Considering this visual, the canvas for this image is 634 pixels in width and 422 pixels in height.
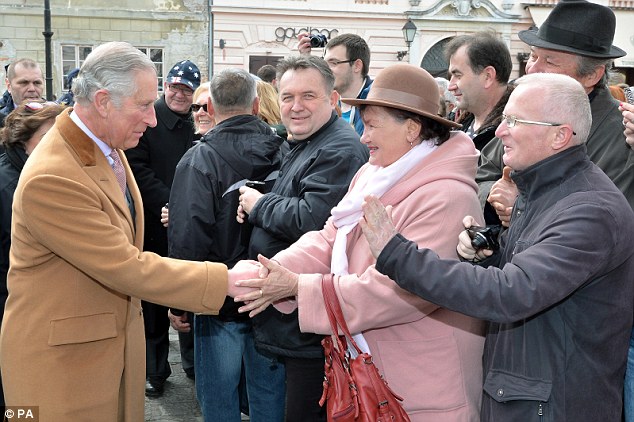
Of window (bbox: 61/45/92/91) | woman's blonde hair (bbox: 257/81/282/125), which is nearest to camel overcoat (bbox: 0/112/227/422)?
woman's blonde hair (bbox: 257/81/282/125)

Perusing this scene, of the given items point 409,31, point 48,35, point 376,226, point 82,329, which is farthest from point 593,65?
point 409,31

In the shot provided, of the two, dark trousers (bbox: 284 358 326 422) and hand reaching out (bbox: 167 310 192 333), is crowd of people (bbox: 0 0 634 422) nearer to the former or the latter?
dark trousers (bbox: 284 358 326 422)

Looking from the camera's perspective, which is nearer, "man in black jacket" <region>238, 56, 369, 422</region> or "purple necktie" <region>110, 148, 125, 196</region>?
"purple necktie" <region>110, 148, 125, 196</region>

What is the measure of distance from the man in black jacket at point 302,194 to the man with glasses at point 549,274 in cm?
111

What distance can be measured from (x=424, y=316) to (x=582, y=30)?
5.48 ft

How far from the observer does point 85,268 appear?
2809 mm

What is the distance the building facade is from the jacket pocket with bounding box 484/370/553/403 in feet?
66.4

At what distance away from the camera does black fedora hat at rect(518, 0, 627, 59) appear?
11.1ft

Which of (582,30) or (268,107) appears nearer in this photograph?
(582,30)

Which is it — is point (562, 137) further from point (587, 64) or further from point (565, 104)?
point (587, 64)

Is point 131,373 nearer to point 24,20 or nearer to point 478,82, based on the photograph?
point 478,82

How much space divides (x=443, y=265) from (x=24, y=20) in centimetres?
2181

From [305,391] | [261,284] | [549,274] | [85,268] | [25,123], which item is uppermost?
[25,123]

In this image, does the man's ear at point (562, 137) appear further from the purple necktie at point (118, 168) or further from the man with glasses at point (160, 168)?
the man with glasses at point (160, 168)
